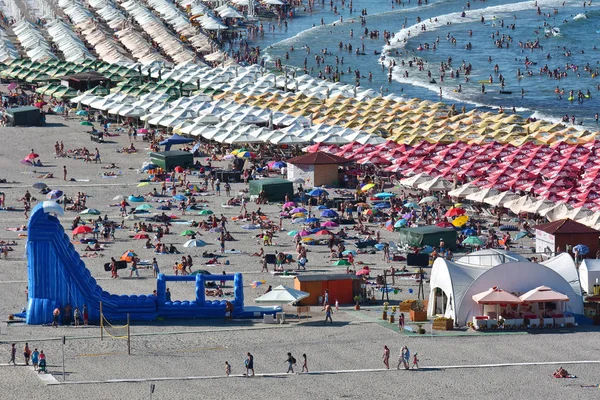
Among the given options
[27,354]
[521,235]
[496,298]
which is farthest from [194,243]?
[27,354]

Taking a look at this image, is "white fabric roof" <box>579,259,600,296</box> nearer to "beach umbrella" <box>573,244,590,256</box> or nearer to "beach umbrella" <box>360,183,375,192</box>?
"beach umbrella" <box>573,244,590,256</box>

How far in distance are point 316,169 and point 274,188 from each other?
11.3 ft

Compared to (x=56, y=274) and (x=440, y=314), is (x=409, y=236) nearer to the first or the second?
(x=440, y=314)

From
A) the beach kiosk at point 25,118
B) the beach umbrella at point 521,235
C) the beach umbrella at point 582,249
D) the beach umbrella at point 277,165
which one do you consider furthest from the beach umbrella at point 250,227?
the beach kiosk at point 25,118

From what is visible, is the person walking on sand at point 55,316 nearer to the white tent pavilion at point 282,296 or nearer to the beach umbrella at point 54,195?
the white tent pavilion at point 282,296

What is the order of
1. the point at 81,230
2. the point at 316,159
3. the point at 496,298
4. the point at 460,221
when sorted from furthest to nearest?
the point at 316,159, the point at 460,221, the point at 81,230, the point at 496,298

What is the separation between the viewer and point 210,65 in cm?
11019

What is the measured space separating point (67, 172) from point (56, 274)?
26.9m

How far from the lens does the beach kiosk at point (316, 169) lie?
74000mm

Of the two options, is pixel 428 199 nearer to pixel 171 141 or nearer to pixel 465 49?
pixel 171 141

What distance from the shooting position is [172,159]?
77.6m

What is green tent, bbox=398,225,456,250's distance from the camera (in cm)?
6144

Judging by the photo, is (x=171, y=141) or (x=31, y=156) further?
(x=171, y=141)

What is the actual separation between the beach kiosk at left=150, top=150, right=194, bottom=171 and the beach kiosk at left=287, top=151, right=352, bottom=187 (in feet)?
19.5
